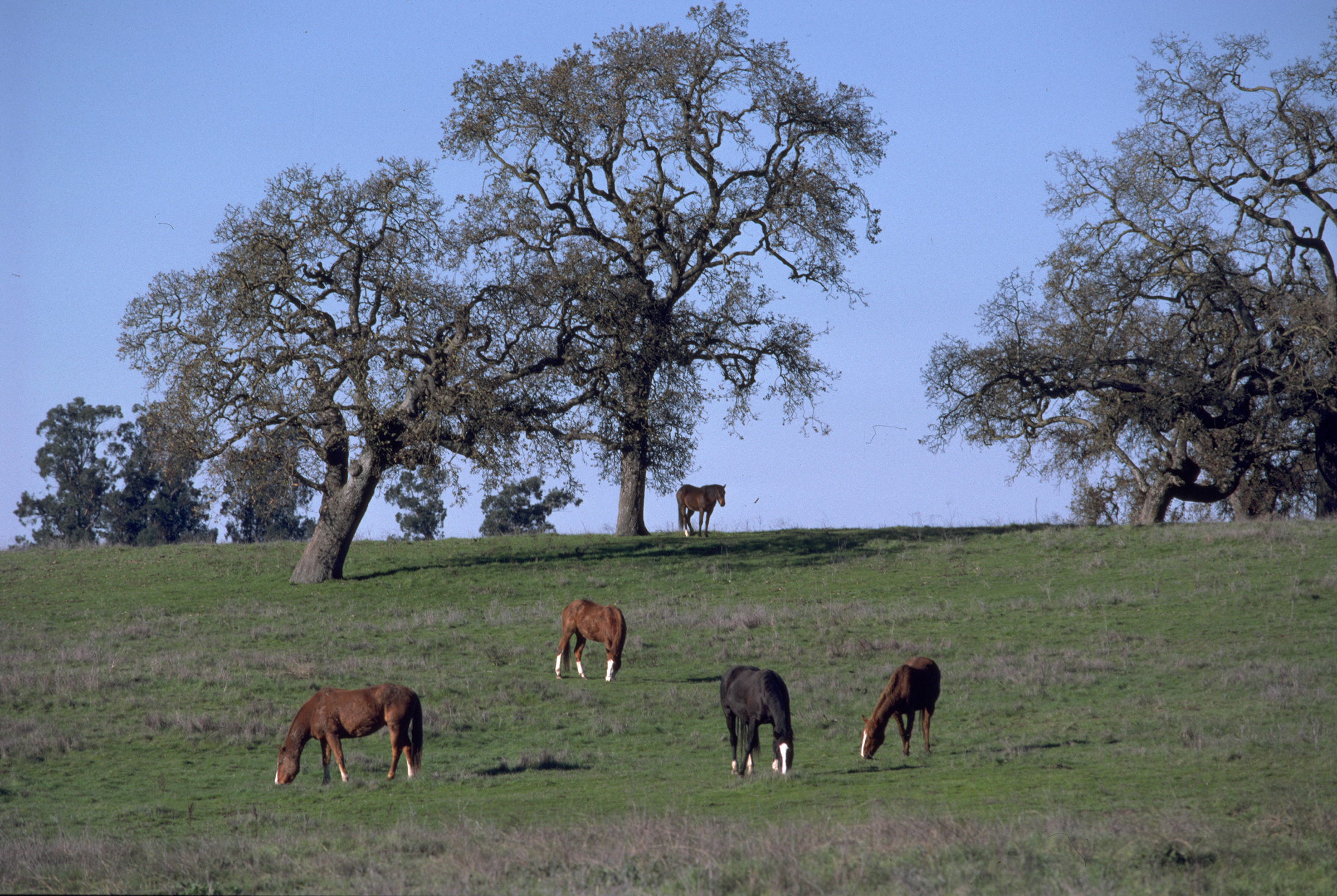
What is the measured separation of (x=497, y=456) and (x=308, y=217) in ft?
28.2

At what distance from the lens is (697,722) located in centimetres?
1797

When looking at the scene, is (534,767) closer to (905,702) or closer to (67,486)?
(905,702)

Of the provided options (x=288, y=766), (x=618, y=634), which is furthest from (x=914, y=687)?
(x=288, y=766)

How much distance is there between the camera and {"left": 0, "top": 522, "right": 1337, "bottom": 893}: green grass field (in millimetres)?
9695

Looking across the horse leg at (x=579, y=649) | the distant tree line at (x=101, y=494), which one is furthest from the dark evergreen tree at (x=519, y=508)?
the horse leg at (x=579, y=649)

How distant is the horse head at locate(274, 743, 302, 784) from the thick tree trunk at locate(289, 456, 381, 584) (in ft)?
62.9

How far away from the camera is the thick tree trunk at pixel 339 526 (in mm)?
33156

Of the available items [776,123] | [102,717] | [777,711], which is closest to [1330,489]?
[776,123]

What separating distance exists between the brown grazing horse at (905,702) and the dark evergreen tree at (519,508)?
55398 millimetres

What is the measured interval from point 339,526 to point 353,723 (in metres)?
19.7

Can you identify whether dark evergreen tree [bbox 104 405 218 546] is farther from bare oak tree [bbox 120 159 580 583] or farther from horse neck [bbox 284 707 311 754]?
horse neck [bbox 284 707 311 754]

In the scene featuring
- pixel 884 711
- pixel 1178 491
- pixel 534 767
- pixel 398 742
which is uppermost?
pixel 1178 491

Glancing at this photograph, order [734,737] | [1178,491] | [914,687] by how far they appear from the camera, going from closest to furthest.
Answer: [734,737] → [914,687] → [1178,491]

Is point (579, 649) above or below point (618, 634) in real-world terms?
below
